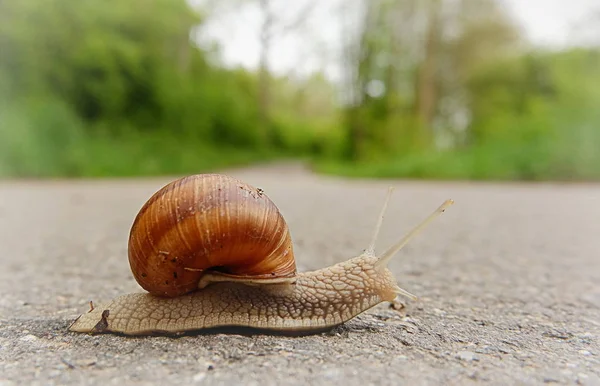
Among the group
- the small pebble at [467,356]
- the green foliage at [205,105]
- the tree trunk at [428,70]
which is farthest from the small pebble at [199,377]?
the tree trunk at [428,70]

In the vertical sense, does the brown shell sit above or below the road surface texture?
above

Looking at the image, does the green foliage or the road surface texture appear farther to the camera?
the green foliage

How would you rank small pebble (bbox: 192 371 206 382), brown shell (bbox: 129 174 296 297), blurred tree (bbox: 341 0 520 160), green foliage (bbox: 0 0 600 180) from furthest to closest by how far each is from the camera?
blurred tree (bbox: 341 0 520 160), green foliage (bbox: 0 0 600 180), brown shell (bbox: 129 174 296 297), small pebble (bbox: 192 371 206 382)

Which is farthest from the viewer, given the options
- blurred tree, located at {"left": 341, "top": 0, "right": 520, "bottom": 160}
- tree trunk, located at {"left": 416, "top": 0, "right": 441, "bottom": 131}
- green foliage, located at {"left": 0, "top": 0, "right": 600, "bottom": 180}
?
blurred tree, located at {"left": 341, "top": 0, "right": 520, "bottom": 160}

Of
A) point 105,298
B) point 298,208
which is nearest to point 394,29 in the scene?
point 298,208

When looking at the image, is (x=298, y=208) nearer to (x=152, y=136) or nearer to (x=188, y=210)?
(x=188, y=210)

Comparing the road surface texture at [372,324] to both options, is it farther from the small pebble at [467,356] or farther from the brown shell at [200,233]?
the brown shell at [200,233]

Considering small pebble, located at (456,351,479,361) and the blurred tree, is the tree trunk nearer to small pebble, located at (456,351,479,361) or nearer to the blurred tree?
the blurred tree

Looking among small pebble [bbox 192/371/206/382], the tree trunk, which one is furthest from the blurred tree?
small pebble [bbox 192/371/206/382]
